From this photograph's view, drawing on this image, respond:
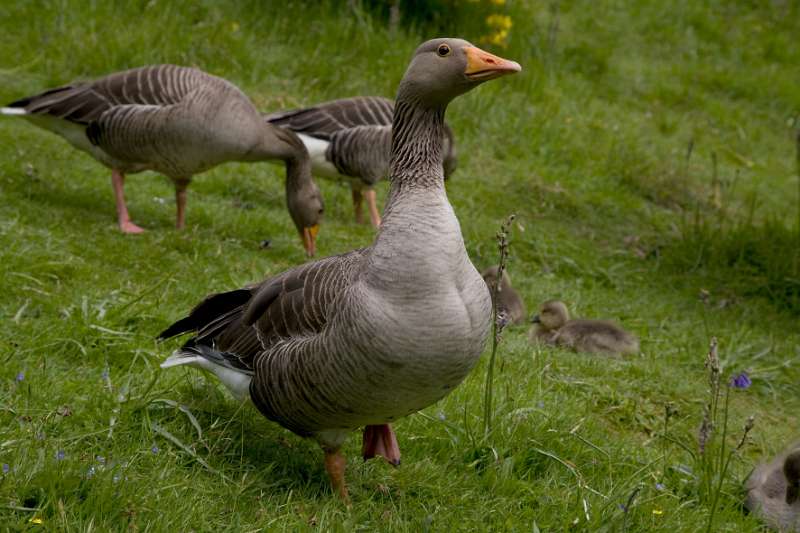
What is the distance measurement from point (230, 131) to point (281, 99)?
110 inches

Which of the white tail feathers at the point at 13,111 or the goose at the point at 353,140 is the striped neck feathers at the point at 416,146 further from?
the white tail feathers at the point at 13,111

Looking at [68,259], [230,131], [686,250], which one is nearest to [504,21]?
[686,250]

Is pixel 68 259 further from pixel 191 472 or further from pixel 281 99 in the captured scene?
pixel 281 99

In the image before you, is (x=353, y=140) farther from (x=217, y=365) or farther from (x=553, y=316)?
(x=217, y=365)

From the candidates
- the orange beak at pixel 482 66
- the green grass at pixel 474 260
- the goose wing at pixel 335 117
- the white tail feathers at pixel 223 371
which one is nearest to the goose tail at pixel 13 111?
the green grass at pixel 474 260

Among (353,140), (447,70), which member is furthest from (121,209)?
(447,70)

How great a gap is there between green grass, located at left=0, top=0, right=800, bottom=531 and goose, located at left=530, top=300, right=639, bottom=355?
0.21m

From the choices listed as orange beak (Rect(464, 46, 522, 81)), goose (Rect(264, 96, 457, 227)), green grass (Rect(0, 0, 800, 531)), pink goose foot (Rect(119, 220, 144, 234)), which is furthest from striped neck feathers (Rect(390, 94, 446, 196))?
goose (Rect(264, 96, 457, 227))

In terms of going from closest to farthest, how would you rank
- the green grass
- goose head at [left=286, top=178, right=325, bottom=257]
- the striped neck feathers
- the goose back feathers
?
the striped neck feathers < the green grass < goose head at [left=286, top=178, right=325, bottom=257] < the goose back feathers

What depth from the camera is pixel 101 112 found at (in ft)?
26.1

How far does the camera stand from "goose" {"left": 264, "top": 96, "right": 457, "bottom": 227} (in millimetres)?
8938

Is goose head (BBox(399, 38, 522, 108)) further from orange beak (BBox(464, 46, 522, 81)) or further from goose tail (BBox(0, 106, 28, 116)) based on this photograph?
goose tail (BBox(0, 106, 28, 116))

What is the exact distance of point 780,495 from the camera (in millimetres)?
4684

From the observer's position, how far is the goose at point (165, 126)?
7.77 meters
